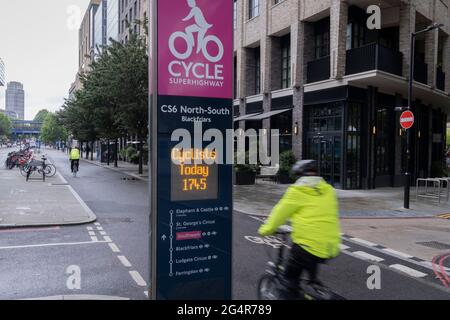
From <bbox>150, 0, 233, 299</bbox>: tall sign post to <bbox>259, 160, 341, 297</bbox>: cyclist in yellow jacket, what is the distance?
0.80 metres

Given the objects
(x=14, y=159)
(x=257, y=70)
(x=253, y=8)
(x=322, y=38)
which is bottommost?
(x=14, y=159)

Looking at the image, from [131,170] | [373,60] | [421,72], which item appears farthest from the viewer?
[131,170]

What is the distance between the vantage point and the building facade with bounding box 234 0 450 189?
19266 mm

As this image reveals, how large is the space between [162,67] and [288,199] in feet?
6.35

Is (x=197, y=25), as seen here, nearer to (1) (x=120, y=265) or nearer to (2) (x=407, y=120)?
(1) (x=120, y=265)

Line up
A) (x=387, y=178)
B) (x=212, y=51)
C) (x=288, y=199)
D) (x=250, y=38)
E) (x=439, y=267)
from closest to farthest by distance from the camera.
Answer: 1. (x=288, y=199)
2. (x=212, y=51)
3. (x=439, y=267)
4. (x=387, y=178)
5. (x=250, y=38)

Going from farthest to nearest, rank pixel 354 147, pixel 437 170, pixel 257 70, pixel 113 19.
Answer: pixel 113 19 < pixel 257 70 < pixel 437 170 < pixel 354 147

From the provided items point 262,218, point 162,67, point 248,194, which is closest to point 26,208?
point 262,218

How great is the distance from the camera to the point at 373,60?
58.7ft

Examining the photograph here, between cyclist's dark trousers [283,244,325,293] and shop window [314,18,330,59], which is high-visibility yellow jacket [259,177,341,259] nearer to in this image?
cyclist's dark trousers [283,244,325,293]

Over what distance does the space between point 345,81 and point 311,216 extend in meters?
16.2

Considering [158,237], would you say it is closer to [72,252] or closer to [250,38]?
[72,252]

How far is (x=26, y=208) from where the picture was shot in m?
12.1

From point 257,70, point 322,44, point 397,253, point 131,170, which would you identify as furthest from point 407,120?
point 131,170
